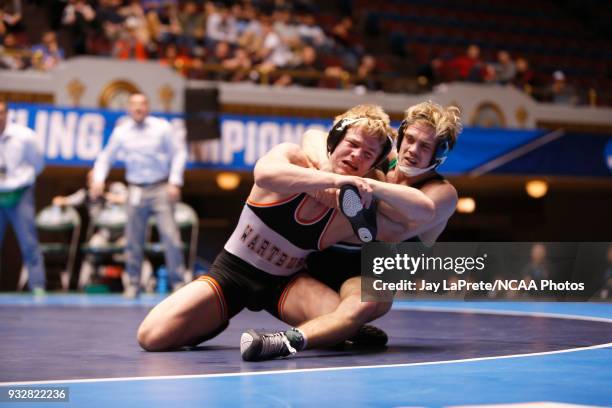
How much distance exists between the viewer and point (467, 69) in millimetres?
13812

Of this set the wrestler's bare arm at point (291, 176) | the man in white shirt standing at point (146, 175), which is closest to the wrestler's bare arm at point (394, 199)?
the wrestler's bare arm at point (291, 176)

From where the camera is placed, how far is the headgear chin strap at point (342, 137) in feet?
12.5

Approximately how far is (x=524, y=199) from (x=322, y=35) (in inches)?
171

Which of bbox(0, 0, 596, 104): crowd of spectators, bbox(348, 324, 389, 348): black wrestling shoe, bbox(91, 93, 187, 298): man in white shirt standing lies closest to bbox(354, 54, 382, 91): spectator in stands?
bbox(0, 0, 596, 104): crowd of spectators

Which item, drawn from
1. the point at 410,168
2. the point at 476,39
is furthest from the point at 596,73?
the point at 410,168

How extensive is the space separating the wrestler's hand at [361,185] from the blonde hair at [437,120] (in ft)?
1.80

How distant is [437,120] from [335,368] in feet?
4.01

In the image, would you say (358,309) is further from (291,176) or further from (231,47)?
(231,47)

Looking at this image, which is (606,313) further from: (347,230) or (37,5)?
(37,5)

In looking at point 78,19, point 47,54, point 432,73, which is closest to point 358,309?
point 47,54

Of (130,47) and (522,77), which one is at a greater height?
(522,77)

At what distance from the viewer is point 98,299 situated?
8.42m

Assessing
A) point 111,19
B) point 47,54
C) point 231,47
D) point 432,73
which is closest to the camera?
point 47,54

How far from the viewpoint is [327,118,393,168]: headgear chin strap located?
3.80 m
